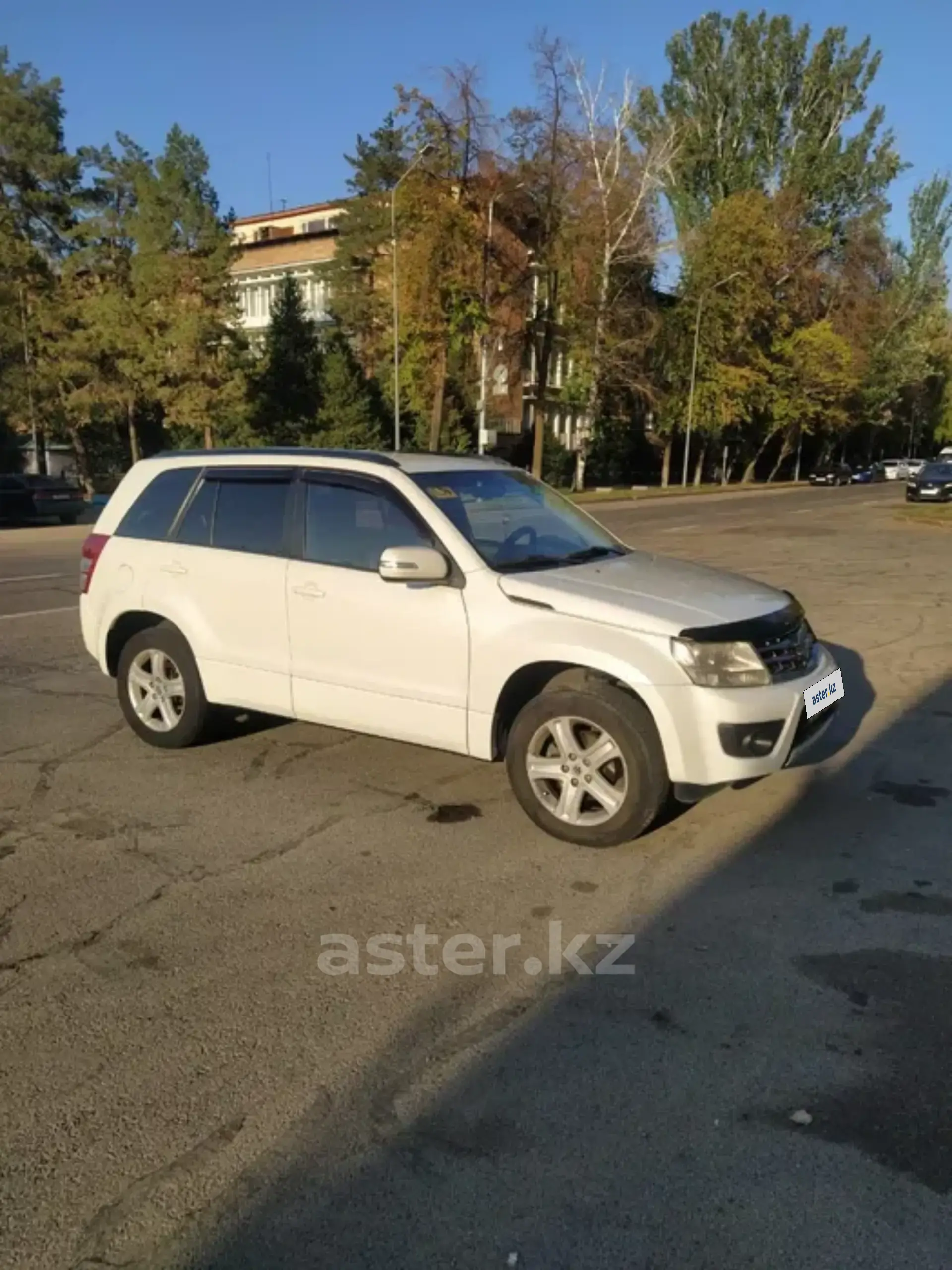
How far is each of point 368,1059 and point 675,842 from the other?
2.10m

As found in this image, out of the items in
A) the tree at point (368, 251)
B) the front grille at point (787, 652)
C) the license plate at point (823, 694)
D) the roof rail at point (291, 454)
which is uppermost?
the tree at point (368, 251)

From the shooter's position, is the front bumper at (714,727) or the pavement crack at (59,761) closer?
the front bumper at (714,727)

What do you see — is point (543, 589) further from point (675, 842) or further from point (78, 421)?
point (78, 421)

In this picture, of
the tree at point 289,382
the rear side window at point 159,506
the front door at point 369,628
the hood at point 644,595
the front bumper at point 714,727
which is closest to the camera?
the front bumper at point 714,727

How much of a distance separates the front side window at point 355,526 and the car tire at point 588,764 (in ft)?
3.51

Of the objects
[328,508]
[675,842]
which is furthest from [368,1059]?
[328,508]

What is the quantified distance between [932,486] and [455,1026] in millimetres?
37196

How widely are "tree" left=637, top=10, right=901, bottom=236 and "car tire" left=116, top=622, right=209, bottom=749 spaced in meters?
49.5

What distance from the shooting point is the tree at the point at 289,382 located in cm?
4041

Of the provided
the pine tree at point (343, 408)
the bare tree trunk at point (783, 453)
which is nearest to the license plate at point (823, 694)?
the pine tree at point (343, 408)

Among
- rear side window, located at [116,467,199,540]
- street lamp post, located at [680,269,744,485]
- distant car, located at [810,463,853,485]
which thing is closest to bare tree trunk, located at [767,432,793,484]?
distant car, located at [810,463,853,485]

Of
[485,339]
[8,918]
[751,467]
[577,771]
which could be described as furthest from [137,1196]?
[751,467]

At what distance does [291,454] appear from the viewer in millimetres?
5672

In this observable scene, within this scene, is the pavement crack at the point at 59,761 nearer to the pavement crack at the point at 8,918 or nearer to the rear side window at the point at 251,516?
the pavement crack at the point at 8,918
